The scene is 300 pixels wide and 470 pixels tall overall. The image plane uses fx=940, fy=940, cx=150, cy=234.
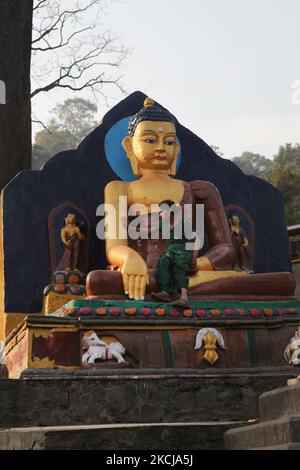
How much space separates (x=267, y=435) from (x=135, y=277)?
3521 mm

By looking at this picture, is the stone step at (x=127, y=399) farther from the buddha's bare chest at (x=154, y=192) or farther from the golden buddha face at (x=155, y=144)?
the golden buddha face at (x=155, y=144)

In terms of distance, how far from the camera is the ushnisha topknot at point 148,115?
29.6ft

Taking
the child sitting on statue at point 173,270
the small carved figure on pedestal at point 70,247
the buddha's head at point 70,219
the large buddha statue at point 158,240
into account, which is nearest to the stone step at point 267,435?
the child sitting on statue at point 173,270

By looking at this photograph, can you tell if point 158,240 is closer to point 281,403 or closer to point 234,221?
point 234,221

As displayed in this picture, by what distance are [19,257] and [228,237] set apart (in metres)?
2.02

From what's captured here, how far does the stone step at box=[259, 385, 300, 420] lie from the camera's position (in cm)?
464

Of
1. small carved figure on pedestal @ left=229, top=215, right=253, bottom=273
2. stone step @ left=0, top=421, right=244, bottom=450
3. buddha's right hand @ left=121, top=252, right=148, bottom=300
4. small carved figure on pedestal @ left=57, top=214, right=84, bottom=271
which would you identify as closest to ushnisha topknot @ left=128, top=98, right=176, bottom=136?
small carved figure on pedestal @ left=57, top=214, right=84, bottom=271

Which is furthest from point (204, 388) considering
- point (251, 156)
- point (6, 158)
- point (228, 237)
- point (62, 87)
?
point (251, 156)

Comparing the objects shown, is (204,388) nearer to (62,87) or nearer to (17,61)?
(17,61)

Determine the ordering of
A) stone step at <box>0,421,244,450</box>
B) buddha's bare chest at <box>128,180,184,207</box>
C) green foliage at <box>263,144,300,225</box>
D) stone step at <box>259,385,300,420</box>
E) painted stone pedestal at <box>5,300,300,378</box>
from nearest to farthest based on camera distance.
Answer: stone step at <box>259,385,300,420</box> < stone step at <box>0,421,244,450</box> < painted stone pedestal at <box>5,300,300,378</box> < buddha's bare chest at <box>128,180,184,207</box> < green foliage at <box>263,144,300,225</box>

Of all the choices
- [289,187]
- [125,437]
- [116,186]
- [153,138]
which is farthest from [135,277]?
[289,187]

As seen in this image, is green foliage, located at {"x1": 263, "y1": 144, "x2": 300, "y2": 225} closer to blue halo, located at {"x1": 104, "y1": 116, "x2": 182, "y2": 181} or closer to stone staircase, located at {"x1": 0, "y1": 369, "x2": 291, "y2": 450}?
blue halo, located at {"x1": 104, "y1": 116, "x2": 182, "y2": 181}

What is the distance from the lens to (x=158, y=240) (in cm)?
855

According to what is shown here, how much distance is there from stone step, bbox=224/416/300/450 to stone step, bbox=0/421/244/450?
143 millimetres
